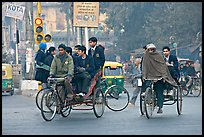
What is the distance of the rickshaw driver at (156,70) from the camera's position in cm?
1417

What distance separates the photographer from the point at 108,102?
16344 millimetres

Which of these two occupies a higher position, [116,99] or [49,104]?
[49,104]

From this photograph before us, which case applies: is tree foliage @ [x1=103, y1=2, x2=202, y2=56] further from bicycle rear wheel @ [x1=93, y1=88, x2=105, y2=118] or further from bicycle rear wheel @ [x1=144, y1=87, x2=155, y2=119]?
bicycle rear wheel @ [x1=144, y1=87, x2=155, y2=119]

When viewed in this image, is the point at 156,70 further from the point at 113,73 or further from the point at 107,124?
the point at 113,73

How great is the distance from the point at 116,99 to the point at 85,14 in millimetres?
11313

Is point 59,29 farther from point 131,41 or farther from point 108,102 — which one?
point 108,102

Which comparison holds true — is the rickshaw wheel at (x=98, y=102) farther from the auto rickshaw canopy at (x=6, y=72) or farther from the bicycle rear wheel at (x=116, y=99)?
the auto rickshaw canopy at (x=6, y=72)

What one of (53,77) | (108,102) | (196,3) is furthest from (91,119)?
(196,3)

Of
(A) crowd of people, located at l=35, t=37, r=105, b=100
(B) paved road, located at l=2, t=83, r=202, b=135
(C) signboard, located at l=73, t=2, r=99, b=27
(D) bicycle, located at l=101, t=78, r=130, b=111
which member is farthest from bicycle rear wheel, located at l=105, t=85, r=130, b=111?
(C) signboard, located at l=73, t=2, r=99, b=27

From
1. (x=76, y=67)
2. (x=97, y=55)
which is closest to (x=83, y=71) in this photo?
(x=76, y=67)

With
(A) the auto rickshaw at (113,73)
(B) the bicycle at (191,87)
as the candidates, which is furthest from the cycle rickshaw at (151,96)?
(B) the bicycle at (191,87)

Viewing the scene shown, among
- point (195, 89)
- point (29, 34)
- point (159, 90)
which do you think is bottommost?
point (195, 89)

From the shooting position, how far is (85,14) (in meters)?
27.4

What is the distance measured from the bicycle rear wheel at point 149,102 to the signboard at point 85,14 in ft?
44.8
